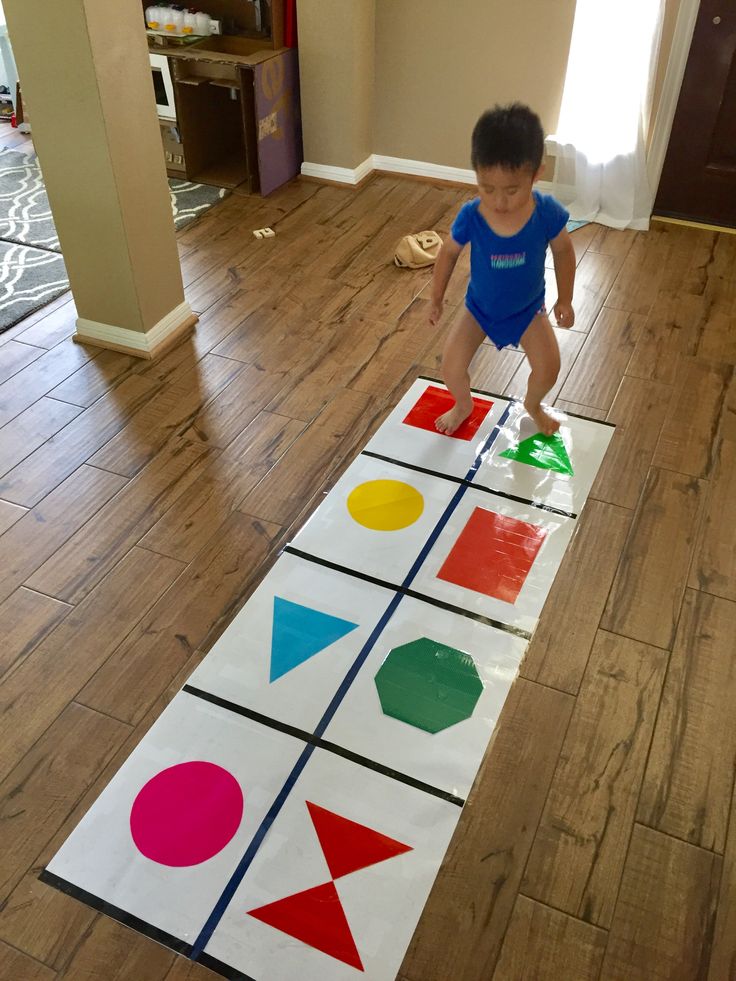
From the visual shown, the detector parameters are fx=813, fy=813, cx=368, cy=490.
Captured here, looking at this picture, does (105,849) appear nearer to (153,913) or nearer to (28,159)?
(153,913)

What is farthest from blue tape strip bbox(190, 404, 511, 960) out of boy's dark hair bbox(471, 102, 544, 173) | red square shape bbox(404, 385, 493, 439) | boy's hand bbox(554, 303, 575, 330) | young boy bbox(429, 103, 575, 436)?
boy's dark hair bbox(471, 102, 544, 173)

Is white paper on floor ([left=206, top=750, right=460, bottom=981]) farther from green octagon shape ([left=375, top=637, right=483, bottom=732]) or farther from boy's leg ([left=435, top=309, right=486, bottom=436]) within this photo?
boy's leg ([left=435, top=309, right=486, bottom=436])

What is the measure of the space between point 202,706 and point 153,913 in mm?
397

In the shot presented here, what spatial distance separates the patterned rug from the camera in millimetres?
3004

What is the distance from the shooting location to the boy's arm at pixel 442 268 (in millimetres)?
2018

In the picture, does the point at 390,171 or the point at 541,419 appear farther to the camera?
the point at 390,171

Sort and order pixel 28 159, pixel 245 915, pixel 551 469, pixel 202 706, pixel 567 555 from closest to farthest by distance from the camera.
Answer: pixel 245 915
pixel 202 706
pixel 567 555
pixel 551 469
pixel 28 159

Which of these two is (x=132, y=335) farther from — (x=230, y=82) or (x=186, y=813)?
(x=186, y=813)

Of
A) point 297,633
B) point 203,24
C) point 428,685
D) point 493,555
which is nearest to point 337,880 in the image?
point 428,685

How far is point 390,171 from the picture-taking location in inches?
156

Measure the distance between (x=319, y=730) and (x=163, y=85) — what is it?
318cm

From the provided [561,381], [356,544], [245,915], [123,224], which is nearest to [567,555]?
[356,544]

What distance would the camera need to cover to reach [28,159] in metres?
4.06

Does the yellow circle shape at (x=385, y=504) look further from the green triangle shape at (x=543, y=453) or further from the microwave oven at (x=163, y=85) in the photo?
the microwave oven at (x=163, y=85)
